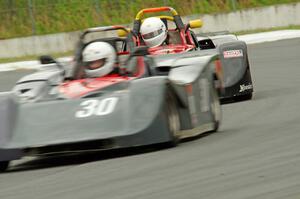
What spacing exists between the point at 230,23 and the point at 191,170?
2647 centimetres

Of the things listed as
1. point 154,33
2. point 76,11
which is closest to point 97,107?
point 154,33

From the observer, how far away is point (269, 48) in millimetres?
25484

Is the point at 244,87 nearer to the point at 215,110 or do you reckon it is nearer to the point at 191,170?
the point at 215,110

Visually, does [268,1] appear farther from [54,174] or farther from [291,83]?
[54,174]

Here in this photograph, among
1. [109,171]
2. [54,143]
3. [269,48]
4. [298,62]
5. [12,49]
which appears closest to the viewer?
[109,171]

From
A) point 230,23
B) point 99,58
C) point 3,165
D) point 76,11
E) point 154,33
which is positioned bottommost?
point 230,23

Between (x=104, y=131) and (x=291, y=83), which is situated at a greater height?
(x=104, y=131)

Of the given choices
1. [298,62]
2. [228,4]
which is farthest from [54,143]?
[228,4]

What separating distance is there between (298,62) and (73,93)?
10820 mm

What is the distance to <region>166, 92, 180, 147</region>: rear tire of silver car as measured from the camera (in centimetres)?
954

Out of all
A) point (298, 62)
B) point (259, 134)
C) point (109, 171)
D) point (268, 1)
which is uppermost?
point (109, 171)

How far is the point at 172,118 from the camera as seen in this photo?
9.73 metres

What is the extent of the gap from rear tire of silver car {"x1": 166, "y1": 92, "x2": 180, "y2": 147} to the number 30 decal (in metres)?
0.52

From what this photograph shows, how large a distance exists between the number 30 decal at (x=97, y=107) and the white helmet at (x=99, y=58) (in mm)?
1338
